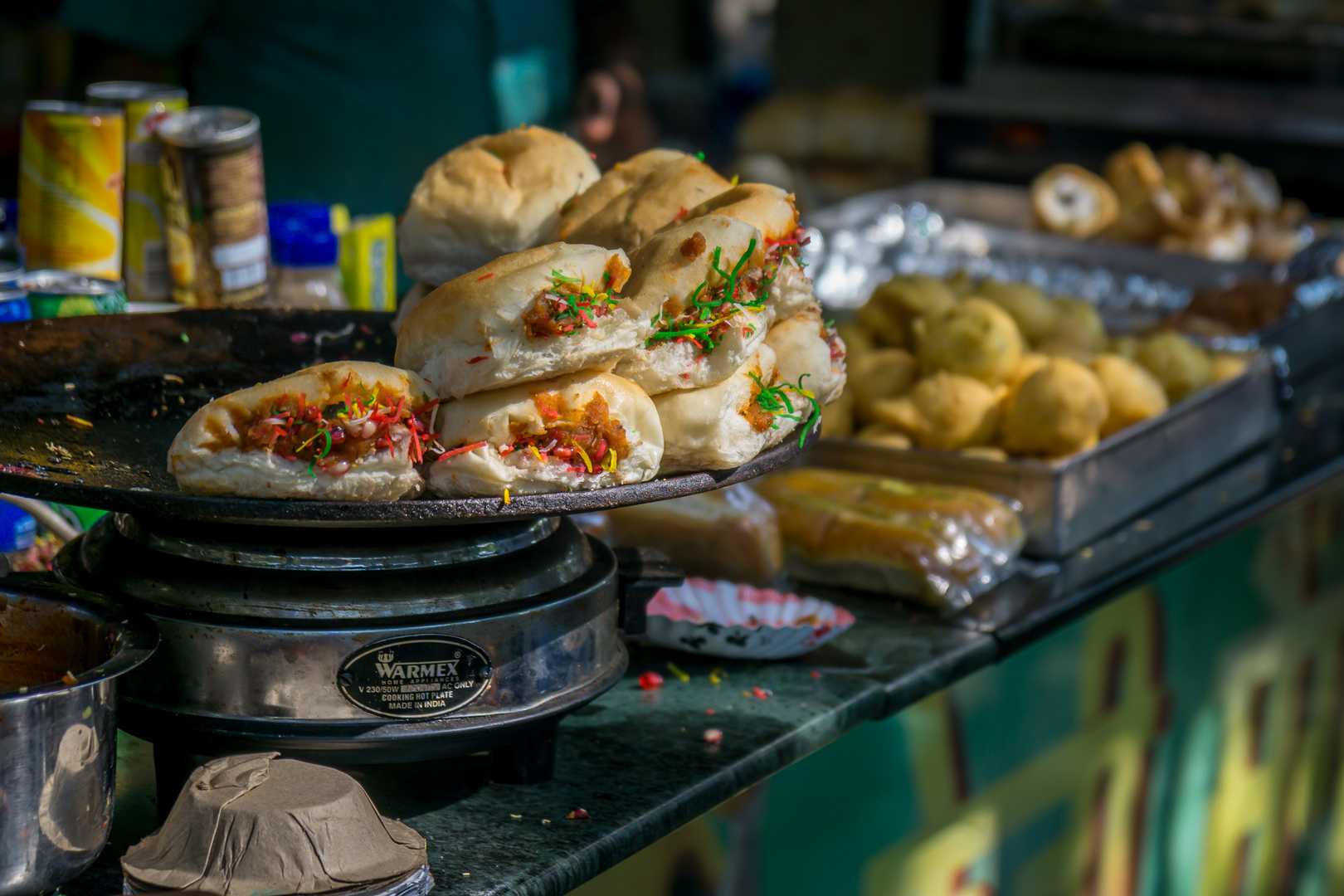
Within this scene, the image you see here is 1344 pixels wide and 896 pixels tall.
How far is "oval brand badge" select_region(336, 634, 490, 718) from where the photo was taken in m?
1.16

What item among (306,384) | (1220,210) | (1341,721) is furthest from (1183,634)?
(1220,210)

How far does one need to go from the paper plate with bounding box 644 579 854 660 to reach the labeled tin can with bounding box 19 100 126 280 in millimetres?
921

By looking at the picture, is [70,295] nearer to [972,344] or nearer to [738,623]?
[738,623]

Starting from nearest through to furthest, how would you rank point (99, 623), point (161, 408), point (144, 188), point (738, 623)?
point (99, 623) → point (161, 408) → point (738, 623) → point (144, 188)

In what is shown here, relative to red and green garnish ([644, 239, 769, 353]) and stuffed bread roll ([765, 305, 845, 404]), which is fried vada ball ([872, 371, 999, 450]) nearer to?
stuffed bread roll ([765, 305, 845, 404])

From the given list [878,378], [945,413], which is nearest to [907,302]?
[878,378]

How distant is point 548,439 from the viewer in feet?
3.86

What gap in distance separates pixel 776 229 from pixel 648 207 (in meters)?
0.16

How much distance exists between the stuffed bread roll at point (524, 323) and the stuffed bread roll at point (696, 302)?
53mm

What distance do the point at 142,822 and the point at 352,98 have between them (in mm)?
2549

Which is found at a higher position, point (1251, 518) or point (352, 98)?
point (352, 98)

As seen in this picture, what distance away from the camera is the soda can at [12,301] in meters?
1.63

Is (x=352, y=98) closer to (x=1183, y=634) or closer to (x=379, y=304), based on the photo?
(x=379, y=304)

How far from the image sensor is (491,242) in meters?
1.49
